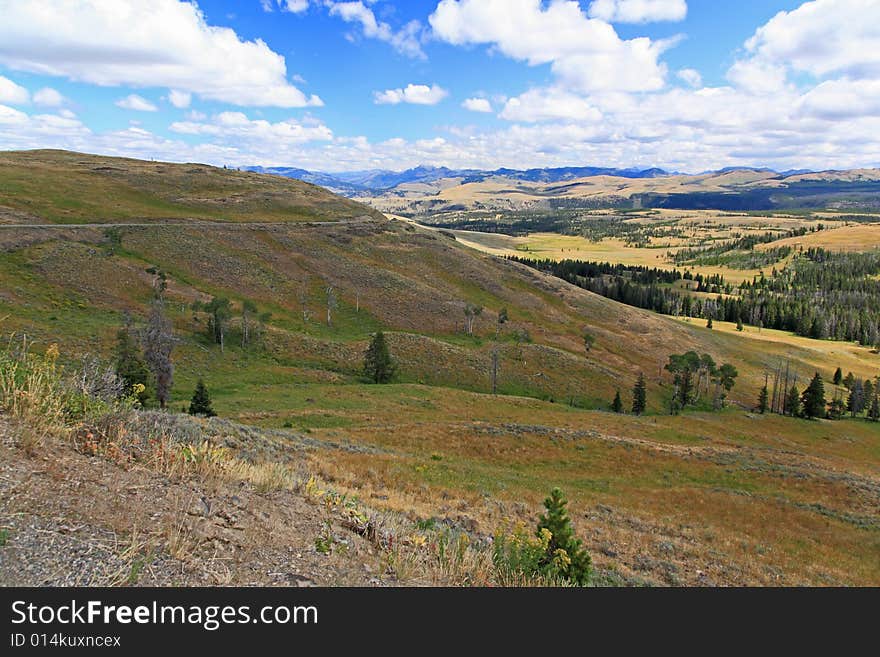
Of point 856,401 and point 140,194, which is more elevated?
point 140,194

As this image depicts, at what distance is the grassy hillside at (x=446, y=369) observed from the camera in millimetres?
18953

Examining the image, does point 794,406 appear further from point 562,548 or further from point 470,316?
point 562,548

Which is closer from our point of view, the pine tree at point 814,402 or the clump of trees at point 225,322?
the clump of trees at point 225,322

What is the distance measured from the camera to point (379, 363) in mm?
58469

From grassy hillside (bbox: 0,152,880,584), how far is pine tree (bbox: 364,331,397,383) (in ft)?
9.95

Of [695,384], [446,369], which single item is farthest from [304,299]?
[695,384]

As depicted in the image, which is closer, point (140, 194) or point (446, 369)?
point (446, 369)

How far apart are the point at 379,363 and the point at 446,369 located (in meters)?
13.5

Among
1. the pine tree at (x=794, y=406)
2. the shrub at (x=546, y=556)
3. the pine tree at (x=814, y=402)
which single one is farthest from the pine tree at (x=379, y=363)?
the pine tree at (x=814, y=402)

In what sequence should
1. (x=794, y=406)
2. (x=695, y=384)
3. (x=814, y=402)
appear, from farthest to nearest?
(x=695, y=384) → (x=814, y=402) → (x=794, y=406)

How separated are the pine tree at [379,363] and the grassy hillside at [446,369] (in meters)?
3.03

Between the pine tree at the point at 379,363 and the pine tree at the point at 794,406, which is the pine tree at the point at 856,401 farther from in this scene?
the pine tree at the point at 379,363
